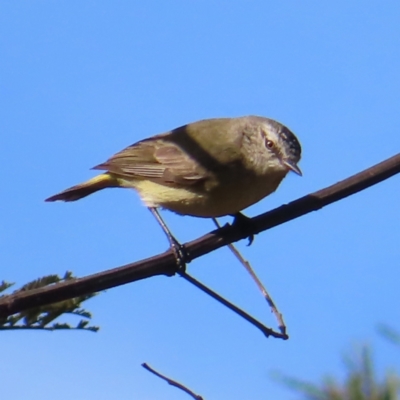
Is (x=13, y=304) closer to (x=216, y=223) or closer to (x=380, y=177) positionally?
(x=380, y=177)

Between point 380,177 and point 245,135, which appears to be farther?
point 245,135

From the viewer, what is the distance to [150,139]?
607cm

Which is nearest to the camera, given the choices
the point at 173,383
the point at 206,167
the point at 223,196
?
the point at 173,383

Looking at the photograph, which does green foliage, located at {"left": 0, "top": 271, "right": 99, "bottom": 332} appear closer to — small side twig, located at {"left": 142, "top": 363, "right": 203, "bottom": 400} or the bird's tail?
small side twig, located at {"left": 142, "top": 363, "right": 203, "bottom": 400}

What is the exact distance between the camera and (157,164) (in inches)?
220

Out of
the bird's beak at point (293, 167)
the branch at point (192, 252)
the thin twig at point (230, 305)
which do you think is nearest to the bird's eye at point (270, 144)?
the bird's beak at point (293, 167)

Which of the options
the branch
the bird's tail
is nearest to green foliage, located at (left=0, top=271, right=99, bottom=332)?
the branch

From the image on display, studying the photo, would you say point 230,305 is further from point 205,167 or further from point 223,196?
point 205,167

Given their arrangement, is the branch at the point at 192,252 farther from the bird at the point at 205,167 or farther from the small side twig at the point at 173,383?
the bird at the point at 205,167

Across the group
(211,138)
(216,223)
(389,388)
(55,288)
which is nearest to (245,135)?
(211,138)

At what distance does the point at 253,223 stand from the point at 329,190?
384 millimetres

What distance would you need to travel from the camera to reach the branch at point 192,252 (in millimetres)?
1942

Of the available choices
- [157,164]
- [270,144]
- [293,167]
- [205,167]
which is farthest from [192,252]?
[157,164]

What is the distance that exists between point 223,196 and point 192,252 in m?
2.08
